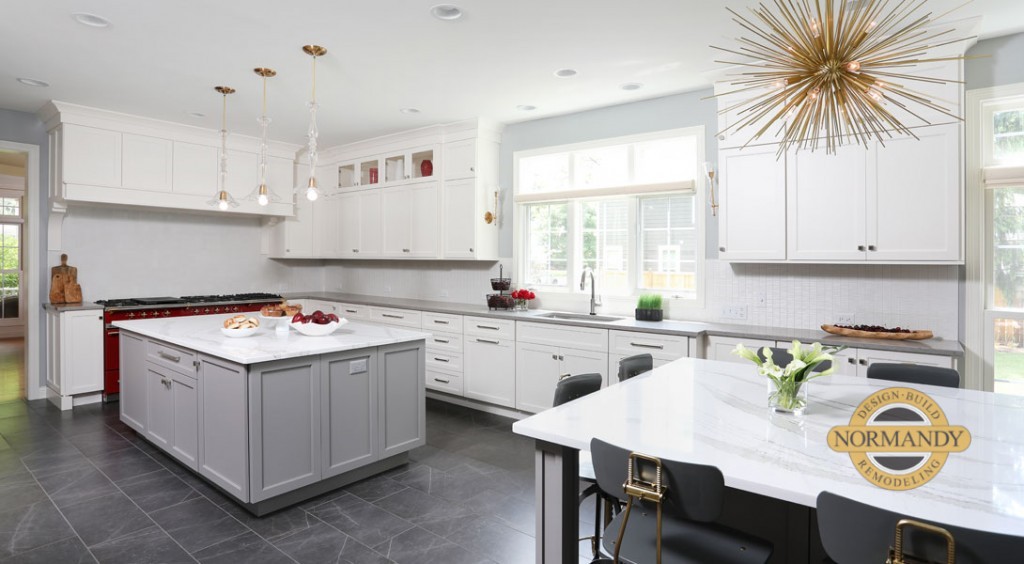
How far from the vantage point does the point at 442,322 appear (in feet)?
17.0

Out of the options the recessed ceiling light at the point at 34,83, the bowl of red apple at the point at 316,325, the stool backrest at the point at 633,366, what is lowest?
the stool backrest at the point at 633,366

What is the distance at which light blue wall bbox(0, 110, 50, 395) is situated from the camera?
5059 mm

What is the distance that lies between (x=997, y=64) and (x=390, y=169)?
5.11 metres

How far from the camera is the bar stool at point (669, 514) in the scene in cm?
135

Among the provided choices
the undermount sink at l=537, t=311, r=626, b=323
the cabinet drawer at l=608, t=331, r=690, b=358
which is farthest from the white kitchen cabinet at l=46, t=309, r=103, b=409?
the cabinet drawer at l=608, t=331, r=690, b=358

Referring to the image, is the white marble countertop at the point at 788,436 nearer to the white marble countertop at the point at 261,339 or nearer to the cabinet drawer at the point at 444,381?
the white marble countertop at the point at 261,339

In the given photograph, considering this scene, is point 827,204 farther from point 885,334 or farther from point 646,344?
point 646,344

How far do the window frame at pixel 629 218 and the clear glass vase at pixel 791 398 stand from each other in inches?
101

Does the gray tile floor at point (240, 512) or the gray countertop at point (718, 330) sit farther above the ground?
the gray countertop at point (718, 330)

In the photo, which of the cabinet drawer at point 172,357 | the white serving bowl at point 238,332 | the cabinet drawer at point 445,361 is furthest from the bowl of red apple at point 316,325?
the cabinet drawer at point 445,361

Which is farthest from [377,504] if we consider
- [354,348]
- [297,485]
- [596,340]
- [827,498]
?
[827,498]

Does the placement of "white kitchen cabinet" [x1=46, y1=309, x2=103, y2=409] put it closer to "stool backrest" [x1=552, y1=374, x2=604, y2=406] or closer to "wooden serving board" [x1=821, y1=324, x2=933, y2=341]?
"stool backrest" [x1=552, y1=374, x2=604, y2=406]

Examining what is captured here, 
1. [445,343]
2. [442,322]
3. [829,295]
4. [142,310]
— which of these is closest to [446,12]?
[442,322]

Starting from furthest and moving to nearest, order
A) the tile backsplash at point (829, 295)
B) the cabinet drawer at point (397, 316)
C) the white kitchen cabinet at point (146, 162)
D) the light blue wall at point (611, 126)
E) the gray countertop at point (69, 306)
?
the cabinet drawer at point (397, 316) < the white kitchen cabinet at point (146, 162) < the gray countertop at point (69, 306) < the light blue wall at point (611, 126) < the tile backsplash at point (829, 295)
